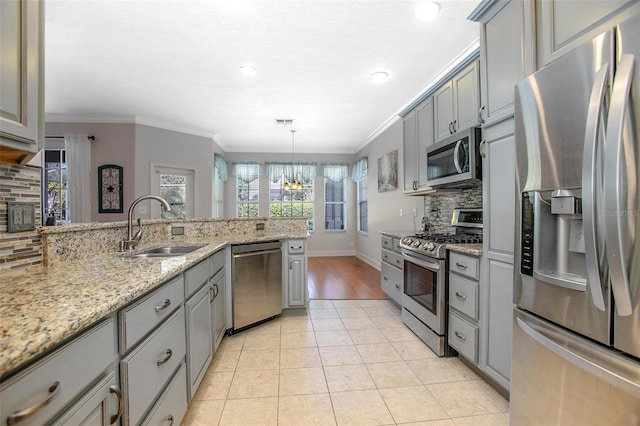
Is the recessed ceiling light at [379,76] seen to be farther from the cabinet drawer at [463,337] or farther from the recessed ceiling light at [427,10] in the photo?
the cabinet drawer at [463,337]

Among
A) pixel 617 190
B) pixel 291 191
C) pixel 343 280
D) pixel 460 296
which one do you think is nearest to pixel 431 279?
pixel 460 296

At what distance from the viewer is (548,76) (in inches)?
45.6

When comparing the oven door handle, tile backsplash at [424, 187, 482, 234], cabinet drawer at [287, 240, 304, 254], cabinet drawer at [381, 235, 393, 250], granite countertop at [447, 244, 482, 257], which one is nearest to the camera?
granite countertop at [447, 244, 482, 257]

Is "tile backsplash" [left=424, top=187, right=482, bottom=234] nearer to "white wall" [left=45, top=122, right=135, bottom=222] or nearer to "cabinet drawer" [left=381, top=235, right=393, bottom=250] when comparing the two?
"cabinet drawer" [left=381, top=235, right=393, bottom=250]

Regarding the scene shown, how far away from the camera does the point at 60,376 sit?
666 mm

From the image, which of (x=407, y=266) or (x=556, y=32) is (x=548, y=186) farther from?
(x=407, y=266)

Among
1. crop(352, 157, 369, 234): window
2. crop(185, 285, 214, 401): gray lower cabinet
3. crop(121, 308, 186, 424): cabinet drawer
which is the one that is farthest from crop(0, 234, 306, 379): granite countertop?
crop(352, 157, 369, 234): window

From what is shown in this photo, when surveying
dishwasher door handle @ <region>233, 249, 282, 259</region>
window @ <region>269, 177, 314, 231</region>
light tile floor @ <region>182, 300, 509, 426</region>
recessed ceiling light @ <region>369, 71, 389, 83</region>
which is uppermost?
recessed ceiling light @ <region>369, 71, 389, 83</region>

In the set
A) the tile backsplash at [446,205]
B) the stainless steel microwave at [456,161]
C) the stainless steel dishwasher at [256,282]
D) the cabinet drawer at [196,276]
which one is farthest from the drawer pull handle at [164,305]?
the tile backsplash at [446,205]

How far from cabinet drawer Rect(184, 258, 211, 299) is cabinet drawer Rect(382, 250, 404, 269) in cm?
197

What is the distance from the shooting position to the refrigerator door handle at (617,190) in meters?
0.87

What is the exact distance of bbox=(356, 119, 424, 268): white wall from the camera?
4.16m

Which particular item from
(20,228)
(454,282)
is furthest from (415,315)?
(20,228)

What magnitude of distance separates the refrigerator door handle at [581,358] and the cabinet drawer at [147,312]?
64.3 inches
